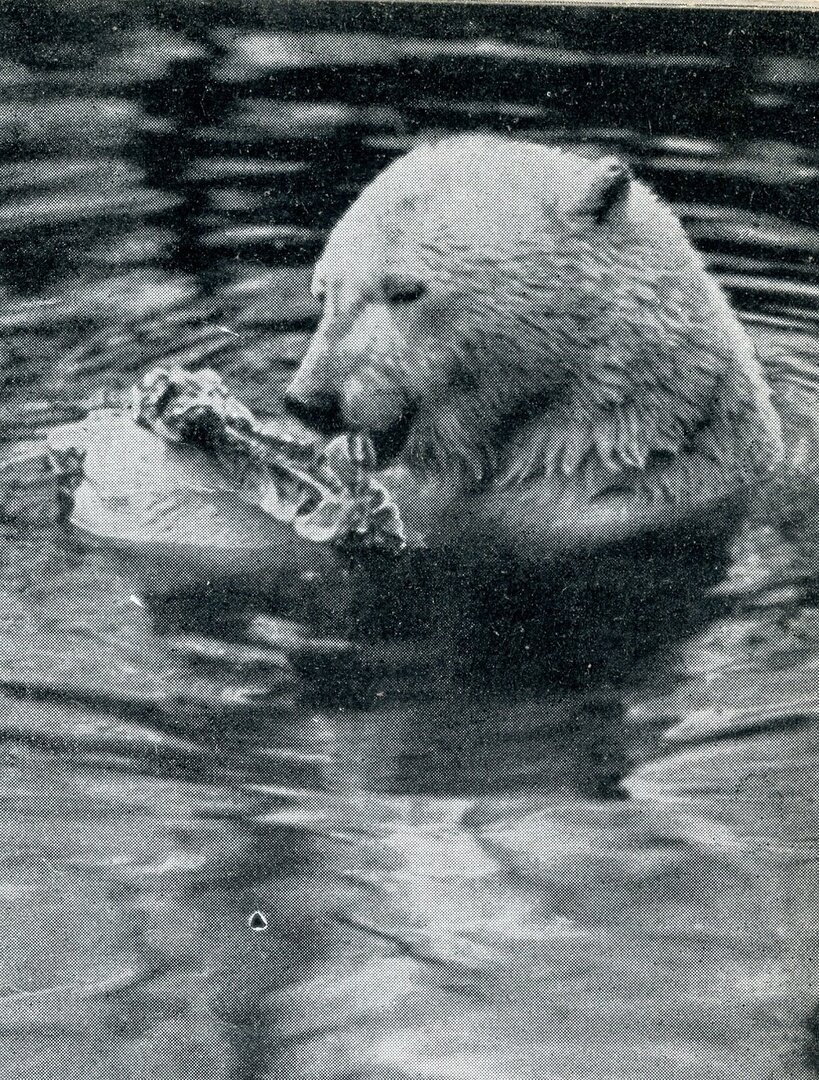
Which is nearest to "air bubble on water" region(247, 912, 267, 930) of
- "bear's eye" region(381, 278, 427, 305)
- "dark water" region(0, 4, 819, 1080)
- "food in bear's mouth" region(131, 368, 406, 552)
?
"dark water" region(0, 4, 819, 1080)

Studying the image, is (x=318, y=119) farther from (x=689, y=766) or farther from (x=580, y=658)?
(x=689, y=766)

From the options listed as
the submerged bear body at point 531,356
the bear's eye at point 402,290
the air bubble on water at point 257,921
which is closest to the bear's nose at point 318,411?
the submerged bear body at point 531,356

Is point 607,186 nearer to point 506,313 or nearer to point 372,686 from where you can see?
A: point 506,313

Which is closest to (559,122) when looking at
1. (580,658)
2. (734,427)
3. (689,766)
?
(734,427)

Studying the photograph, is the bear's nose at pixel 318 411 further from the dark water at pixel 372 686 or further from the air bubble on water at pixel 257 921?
the air bubble on water at pixel 257 921

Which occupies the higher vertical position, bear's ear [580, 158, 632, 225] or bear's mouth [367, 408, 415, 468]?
bear's ear [580, 158, 632, 225]

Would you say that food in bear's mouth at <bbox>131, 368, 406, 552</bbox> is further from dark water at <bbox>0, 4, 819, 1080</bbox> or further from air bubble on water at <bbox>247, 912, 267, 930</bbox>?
air bubble on water at <bbox>247, 912, 267, 930</bbox>
